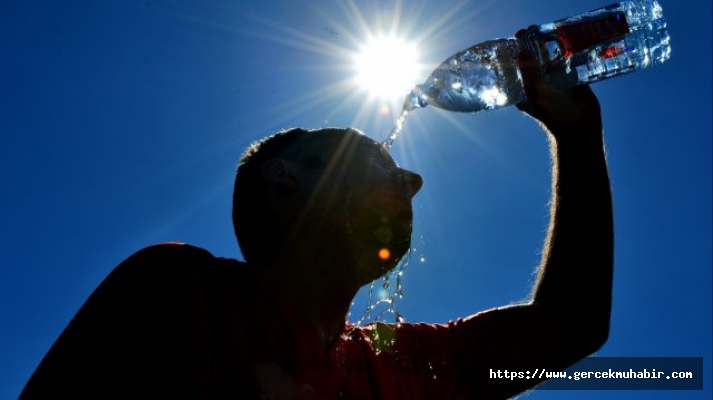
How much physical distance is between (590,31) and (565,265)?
1.47m

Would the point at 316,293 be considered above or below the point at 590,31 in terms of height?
below

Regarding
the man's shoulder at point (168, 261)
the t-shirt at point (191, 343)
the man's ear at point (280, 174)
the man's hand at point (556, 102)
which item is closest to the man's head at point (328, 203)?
the man's ear at point (280, 174)

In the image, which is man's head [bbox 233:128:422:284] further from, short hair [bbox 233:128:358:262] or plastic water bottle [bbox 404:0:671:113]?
plastic water bottle [bbox 404:0:671:113]

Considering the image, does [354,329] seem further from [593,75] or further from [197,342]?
[593,75]

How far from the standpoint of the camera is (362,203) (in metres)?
2.64

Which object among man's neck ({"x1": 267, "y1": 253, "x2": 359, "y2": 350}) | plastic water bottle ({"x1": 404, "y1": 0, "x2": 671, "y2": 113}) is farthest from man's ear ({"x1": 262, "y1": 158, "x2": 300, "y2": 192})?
plastic water bottle ({"x1": 404, "y1": 0, "x2": 671, "y2": 113})

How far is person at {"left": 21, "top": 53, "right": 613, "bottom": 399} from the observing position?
6.05 ft

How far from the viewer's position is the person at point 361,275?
184 cm

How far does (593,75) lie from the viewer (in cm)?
382

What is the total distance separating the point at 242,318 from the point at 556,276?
1719 mm

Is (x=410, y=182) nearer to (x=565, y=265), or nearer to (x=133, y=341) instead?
(x=565, y=265)

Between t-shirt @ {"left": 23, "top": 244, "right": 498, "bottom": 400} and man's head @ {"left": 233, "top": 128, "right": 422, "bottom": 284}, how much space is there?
50 centimetres

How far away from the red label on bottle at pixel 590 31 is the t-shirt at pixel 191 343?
229cm

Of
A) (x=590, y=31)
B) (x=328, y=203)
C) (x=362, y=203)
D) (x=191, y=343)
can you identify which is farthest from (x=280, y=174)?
(x=590, y=31)
